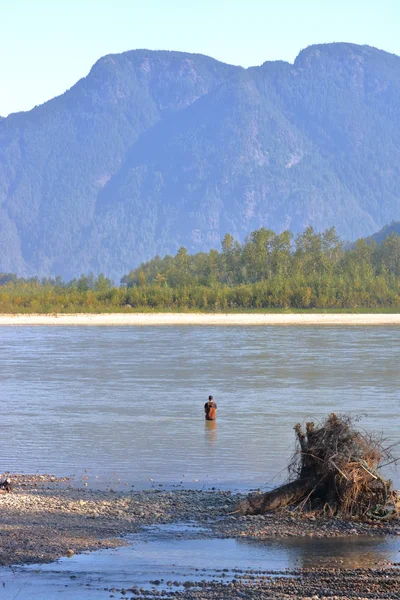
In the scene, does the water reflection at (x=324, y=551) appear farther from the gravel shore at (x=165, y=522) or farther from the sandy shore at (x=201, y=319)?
the sandy shore at (x=201, y=319)

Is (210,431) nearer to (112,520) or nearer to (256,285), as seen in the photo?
(112,520)

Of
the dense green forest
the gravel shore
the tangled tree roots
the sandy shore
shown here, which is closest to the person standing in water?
the gravel shore

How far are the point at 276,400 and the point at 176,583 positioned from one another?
16755 millimetres

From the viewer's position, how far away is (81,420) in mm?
22688

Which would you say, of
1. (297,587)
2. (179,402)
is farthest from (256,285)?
(297,587)

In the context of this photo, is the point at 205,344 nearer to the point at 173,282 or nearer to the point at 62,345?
the point at 62,345

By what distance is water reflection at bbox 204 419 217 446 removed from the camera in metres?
19.5

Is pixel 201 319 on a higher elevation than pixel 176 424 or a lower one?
higher

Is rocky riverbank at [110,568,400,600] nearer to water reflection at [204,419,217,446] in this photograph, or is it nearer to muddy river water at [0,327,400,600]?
muddy river water at [0,327,400,600]

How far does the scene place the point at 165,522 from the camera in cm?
1266

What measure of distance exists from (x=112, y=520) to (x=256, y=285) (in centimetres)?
8137

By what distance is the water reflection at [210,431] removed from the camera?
767 inches

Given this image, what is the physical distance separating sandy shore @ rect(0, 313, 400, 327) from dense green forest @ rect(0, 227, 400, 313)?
4.15 meters

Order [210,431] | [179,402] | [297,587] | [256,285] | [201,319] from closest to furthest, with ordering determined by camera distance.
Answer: [297,587]
[210,431]
[179,402]
[201,319]
[256,285]
